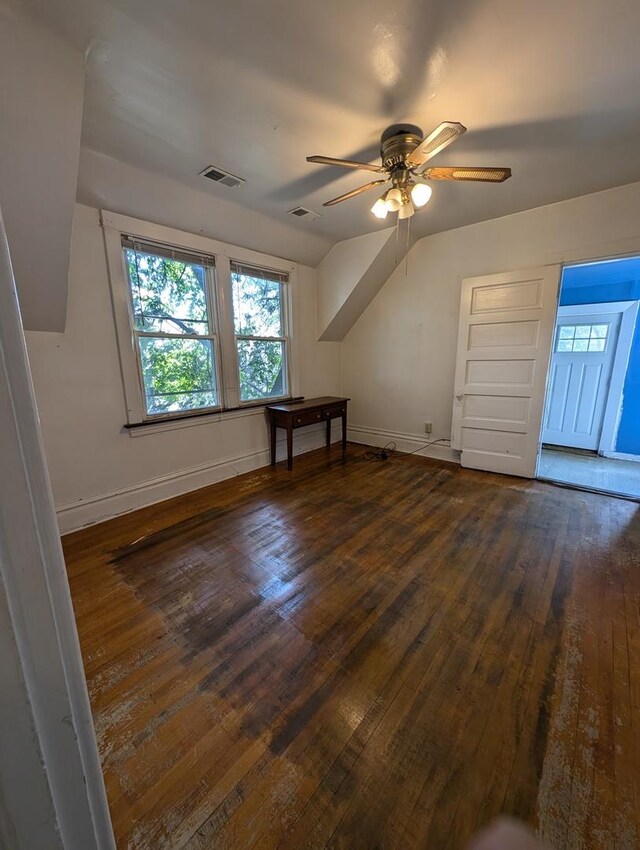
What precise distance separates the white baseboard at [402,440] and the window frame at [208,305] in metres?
1.36

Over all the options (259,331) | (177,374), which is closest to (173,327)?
(177,374)

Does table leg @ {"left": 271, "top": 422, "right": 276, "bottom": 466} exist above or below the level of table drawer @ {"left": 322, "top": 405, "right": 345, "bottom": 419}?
below

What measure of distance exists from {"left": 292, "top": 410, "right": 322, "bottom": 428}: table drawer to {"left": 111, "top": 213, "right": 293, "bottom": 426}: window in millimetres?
485

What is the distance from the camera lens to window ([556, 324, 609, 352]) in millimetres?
3992

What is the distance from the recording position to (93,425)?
101 inches

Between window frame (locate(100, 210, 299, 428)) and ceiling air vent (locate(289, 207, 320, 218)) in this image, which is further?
ceiling air vent (locate(289, 207, 320, 218))

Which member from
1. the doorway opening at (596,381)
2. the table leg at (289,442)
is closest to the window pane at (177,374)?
the table leg at (289,442)

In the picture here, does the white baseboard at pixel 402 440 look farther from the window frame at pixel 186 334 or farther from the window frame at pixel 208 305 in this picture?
the window frame at pixel 186 334

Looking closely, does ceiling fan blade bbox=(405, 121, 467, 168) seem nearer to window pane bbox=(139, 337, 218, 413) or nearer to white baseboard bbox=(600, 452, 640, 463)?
window pane bbox=(139, 337, 218, 413)

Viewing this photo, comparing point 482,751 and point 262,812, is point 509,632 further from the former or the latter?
point 262,812

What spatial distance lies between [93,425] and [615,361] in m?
5.49

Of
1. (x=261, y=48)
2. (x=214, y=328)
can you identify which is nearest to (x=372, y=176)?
(x=261, y=48)

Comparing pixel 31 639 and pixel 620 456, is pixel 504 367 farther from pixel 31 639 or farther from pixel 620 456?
pixel 31 639

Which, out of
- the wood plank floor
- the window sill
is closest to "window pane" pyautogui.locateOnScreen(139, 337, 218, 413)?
the window sill
